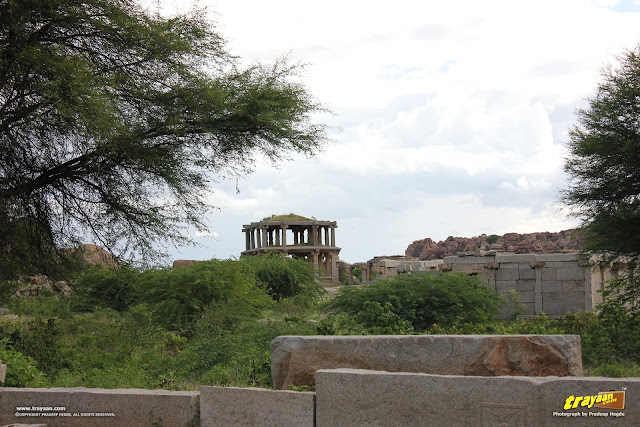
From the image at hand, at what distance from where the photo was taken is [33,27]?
12297 millimetres

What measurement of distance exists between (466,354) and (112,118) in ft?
27.2

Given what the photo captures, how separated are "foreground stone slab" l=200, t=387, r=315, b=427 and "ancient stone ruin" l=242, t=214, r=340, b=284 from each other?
37439 millimetres

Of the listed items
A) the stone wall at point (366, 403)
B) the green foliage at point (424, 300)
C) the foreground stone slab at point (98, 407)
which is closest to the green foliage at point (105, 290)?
the green foliage at point (424, 300)

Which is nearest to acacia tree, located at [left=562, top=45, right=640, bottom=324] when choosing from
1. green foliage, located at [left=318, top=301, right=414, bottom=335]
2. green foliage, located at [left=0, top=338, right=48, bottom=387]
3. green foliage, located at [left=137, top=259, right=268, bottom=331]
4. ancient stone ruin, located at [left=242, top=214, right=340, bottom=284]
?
green foliage, located at [left=318, top=301, right=414, bottom=335]

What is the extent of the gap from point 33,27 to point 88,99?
2364mm

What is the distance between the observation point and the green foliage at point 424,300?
46.8 ft

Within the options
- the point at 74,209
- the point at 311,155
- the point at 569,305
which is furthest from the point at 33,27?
the point at 569,305

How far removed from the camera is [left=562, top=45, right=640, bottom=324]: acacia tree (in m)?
16.0

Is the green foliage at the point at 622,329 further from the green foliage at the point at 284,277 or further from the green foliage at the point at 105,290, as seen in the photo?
the green foliage at the point at 105,290

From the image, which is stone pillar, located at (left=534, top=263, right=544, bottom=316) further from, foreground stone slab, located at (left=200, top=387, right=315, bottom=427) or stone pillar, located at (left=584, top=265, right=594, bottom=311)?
foreground stone slab, located at (left=200, top=387, right=315, bottom=427)

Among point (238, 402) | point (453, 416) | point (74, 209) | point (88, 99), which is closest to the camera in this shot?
point (453, 416)

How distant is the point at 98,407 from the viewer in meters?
6.75

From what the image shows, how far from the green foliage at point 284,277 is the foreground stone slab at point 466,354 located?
18985 mm

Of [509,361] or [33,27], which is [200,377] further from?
[33,27]
